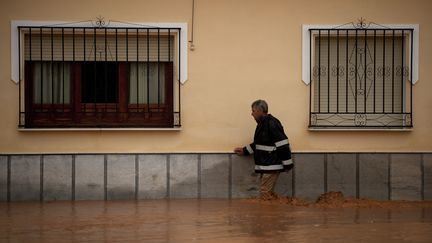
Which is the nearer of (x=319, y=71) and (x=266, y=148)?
(x=266, y=148)

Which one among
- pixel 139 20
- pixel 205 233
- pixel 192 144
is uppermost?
pixel 139 20

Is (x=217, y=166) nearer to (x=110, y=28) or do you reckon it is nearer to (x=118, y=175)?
(x=118, y=175)

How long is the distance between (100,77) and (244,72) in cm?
230

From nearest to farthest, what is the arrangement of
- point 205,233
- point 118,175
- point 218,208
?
1. point 205,233
2. point 218,208
3. point 118,175

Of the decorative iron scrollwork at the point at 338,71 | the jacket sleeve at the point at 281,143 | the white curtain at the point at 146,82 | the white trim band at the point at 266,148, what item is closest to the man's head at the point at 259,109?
the jacket sleeve at the point at 281,143

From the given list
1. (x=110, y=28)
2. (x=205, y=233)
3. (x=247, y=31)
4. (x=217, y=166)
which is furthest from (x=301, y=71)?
(x=205, y=233)

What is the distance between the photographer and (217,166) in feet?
38.4

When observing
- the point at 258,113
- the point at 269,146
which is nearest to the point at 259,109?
the point at 258,113

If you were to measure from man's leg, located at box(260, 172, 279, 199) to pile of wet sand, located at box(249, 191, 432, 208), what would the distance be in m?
0.08

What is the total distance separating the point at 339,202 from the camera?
11.5m

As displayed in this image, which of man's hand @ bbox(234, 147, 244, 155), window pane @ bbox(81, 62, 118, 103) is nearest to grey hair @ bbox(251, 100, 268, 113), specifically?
man's hand @ bbox(234, 147, 244, 155)

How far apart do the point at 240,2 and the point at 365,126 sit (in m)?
2.81

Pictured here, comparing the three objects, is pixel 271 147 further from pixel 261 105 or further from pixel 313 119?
pixel 313 119

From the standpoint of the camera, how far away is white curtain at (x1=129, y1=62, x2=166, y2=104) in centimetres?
1191
